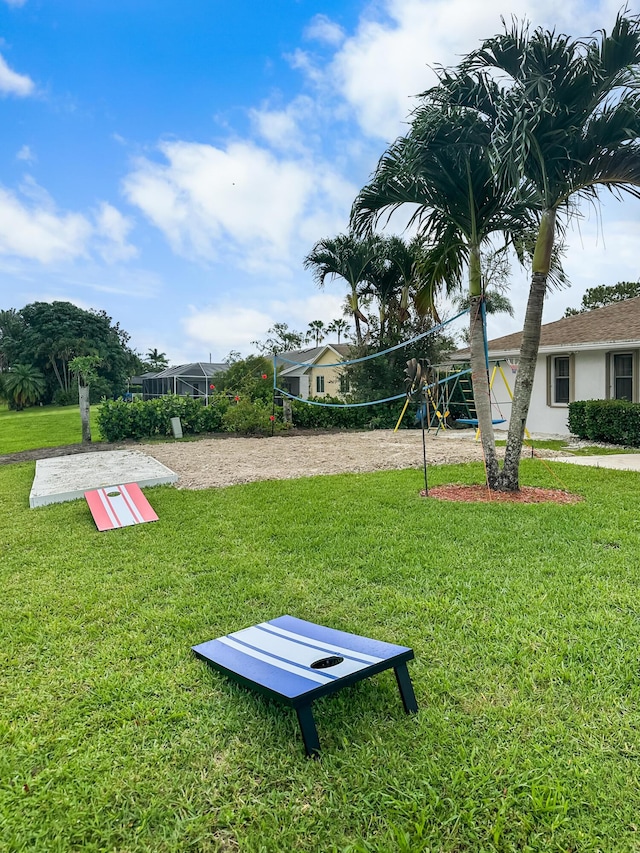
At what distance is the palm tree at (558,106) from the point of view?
17.0 ft

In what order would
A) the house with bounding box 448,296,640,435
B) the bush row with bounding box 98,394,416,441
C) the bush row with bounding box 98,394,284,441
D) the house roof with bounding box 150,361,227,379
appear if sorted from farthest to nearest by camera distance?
1. the house roof with bounding box 150,361,227,379
2. the bush row with bounding box 98,394,416,441
3. the bush row with bounding box 98,394,284,441
4. the house with bounding box 448,296,640,435

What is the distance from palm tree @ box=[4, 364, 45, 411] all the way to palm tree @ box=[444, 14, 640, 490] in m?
44.2

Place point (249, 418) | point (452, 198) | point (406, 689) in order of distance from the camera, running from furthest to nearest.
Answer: point (249, 418)
point (452, 198)
point (406, 689)

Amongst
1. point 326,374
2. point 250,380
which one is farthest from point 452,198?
point 326,374

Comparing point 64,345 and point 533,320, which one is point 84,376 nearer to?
point 533,320

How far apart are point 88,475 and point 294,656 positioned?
689 centimetres

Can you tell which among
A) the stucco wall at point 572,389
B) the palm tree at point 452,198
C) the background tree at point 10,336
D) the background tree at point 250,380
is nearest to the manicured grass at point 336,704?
the palm tree at point 452,198

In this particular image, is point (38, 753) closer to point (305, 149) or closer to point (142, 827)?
point (142, 827)

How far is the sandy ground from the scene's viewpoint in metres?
8.76

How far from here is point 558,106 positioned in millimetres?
5371

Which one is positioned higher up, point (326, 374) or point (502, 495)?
point (326, 374)

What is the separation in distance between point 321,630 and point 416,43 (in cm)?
936

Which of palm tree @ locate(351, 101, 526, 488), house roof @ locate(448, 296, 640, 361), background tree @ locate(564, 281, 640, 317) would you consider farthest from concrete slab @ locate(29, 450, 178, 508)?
background tree @ locate(564, 281, 640, 317)

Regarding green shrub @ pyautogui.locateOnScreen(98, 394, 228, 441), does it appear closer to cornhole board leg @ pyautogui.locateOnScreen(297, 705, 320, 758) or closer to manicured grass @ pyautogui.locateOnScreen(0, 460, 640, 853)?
manicured grass @ pyautogui.locateOnScreen(0, 460, 640, 853)
